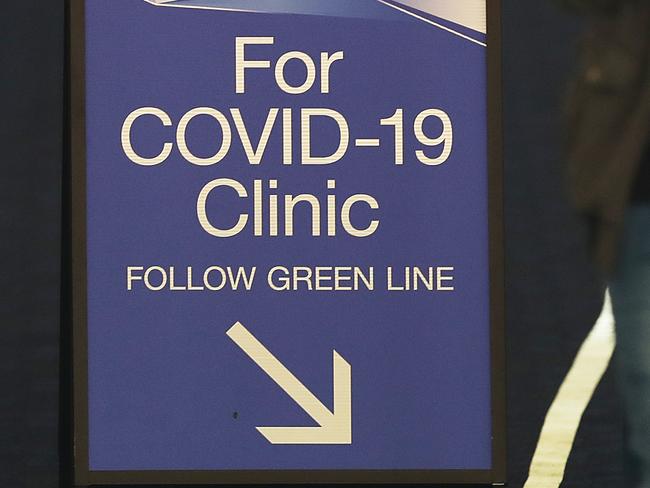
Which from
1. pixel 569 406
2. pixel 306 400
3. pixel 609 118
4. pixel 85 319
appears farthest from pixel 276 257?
pixel 609 118

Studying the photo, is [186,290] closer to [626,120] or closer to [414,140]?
[414,140]

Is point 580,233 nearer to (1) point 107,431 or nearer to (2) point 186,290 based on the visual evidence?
(2) point 186,290

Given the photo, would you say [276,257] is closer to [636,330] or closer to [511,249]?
[511,249]

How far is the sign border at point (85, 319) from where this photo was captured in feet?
12.7

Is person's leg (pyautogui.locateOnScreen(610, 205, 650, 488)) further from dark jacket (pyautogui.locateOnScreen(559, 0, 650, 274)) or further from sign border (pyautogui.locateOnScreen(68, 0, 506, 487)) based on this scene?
sign border (pyautogui.locateOnScreen(68, 0, 506, 487))

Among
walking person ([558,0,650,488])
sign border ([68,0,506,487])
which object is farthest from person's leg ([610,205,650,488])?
sign border ([68,0,506,487])

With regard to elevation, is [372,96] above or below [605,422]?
above

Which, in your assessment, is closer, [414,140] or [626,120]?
[626,120]

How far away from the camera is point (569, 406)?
3930 millimetres

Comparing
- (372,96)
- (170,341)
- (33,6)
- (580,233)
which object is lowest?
(170,341)

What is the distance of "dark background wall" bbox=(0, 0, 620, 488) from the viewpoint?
3.92 metres

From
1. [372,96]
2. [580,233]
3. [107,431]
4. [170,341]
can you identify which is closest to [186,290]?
[170,341]

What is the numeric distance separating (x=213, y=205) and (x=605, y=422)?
1.14 m

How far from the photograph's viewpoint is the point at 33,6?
→ 3975 mm
